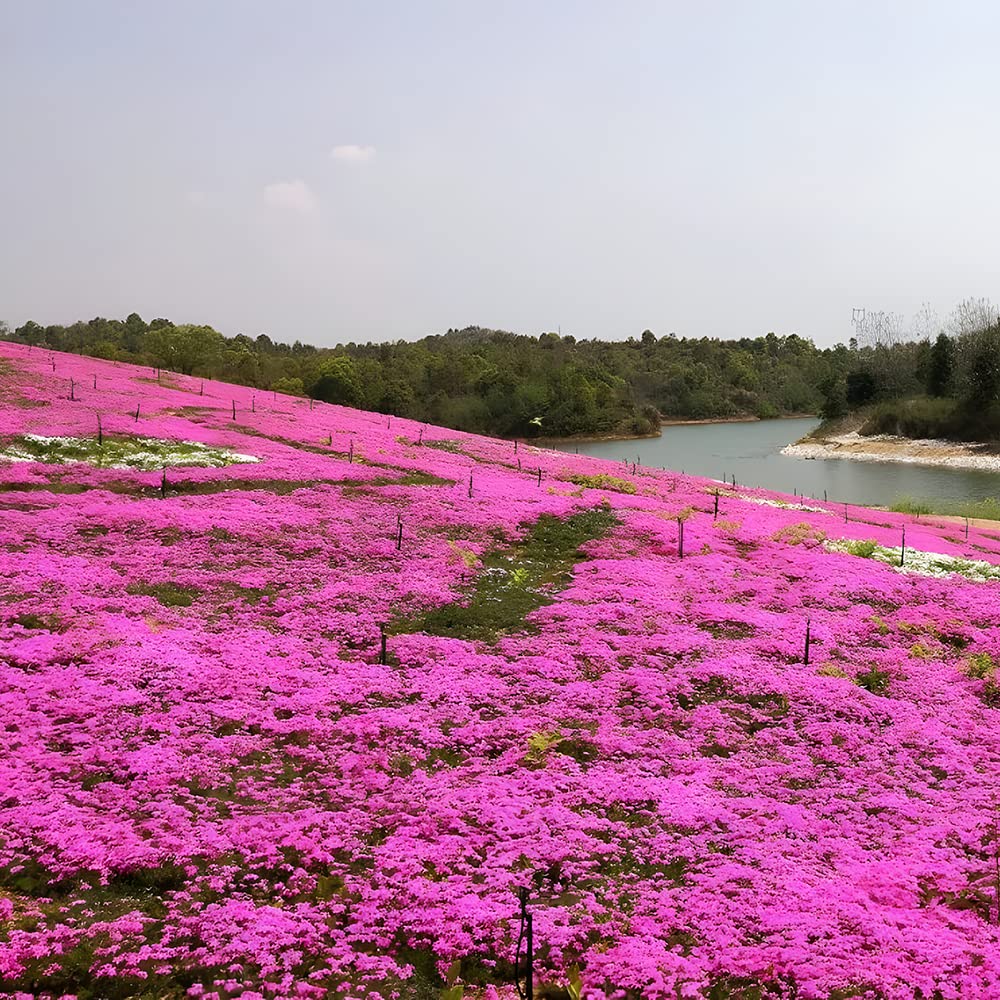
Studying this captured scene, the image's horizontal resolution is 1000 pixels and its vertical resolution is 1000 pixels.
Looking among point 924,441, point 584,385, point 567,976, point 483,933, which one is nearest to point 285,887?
point 483,933

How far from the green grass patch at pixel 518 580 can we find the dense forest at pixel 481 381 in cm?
7174

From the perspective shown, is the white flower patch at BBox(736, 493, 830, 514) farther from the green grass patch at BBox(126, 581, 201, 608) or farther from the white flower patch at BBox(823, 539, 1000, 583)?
the green grass patch at BBox(126, 581, 201, 608)

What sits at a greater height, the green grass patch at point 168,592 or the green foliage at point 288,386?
the green foliage at point 288,386

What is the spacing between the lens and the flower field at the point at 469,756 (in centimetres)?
841

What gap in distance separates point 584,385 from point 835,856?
11207 cm

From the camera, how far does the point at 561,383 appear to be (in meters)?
123

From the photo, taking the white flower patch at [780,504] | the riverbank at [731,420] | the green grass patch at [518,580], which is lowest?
the green grass patch at [518,580]

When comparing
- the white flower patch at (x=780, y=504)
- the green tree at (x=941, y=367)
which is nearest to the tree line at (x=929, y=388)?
the green tree at (x=941, y=367)

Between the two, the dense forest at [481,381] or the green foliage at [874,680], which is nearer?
the green foliage at [874,680]

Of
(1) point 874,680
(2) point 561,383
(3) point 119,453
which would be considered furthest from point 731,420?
(1) point 874,680

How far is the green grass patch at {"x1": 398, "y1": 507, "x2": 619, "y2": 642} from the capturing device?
59.4 feet

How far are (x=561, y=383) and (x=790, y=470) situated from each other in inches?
1913

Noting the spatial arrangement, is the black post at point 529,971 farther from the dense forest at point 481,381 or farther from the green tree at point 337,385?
the green tree at point 337,385

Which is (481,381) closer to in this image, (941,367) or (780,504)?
(941,367)
